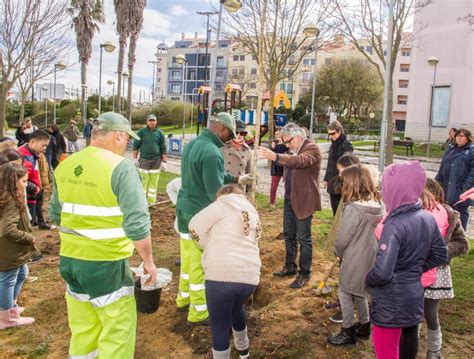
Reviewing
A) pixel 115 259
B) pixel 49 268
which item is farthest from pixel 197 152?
pixel 49 268

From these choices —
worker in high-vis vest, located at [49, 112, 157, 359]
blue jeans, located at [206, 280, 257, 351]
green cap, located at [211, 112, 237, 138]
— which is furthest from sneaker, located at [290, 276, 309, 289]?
worker in high-vis vest, located at [49, 112, 157, 359]

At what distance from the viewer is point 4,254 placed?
379 centimetres

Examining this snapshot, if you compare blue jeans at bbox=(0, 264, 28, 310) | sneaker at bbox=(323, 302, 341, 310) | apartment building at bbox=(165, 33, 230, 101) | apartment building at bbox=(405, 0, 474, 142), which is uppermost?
apartment building at bbox=(165, 33, 230, 101)

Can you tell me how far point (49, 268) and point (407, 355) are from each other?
4.65 m

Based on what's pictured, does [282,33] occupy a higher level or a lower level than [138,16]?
lower

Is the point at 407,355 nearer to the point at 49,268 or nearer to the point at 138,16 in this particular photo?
the point at 49,268

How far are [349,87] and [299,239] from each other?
4083 centimetres

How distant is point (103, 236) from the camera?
2.70 meters

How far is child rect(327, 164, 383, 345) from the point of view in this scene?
3490mm

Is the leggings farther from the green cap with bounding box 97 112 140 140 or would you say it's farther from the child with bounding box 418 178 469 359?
the green cap with bounding box 97 112 140 140

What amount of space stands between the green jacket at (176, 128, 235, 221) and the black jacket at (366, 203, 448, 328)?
1.63 metres

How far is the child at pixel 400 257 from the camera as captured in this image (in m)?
2.74

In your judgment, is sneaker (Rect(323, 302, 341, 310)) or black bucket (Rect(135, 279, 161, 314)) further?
sneaker (Rect(323, 302, 341, 310))

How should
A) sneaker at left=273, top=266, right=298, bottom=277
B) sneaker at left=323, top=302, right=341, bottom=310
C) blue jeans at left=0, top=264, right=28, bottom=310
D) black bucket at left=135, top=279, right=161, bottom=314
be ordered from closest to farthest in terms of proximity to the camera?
1. blue jeans at left=0, top=264, right=28, bottom=310
2. black bucket at left=135, top=279, right=161, bottom=314
3. sneaker at left=323, top=302, right=341, bottom=310
4. sneaker at left=273, top=266, right=298, bottom=277
